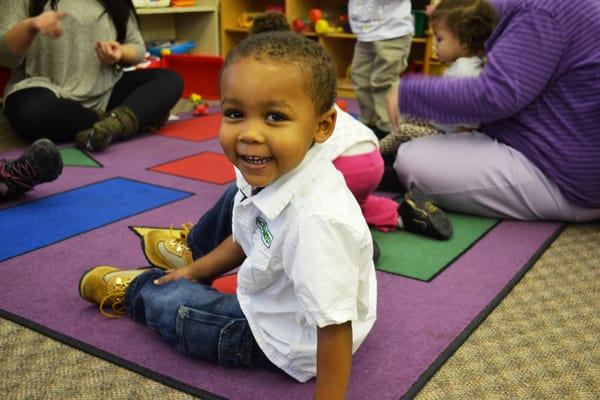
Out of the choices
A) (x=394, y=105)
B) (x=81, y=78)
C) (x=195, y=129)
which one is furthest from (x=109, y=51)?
(x=394, y=105)

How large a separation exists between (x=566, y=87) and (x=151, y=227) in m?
0.96

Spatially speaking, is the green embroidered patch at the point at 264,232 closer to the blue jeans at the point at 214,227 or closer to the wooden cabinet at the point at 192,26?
the blue jeans at the point at 214,227

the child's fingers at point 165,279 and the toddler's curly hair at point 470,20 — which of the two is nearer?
the child's fingers at point 165,279

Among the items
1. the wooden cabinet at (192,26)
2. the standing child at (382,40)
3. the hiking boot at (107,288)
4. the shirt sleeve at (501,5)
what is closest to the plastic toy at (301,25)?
the wooden cabinet at (192,26)

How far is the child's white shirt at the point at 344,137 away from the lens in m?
1.26

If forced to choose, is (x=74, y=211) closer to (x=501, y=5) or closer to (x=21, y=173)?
(x=21, y=173)

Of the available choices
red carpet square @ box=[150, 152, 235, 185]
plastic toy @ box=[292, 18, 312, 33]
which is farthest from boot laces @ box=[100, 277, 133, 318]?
plastic toy @ box=[292, 18, 312, 33]

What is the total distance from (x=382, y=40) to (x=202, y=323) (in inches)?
68.0

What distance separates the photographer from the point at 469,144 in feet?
5.16

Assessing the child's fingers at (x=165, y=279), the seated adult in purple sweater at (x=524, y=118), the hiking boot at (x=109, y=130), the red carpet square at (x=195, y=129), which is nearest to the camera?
the child's fingers at (x=165, y=279)

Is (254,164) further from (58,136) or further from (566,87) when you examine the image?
(58,136)

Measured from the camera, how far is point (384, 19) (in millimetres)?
2350

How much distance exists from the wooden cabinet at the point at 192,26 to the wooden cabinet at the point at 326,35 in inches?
1.9

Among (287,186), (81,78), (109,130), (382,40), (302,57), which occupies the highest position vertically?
(302,57)
